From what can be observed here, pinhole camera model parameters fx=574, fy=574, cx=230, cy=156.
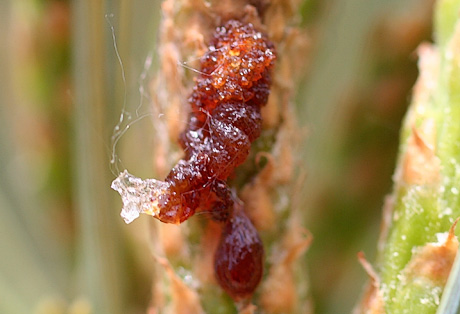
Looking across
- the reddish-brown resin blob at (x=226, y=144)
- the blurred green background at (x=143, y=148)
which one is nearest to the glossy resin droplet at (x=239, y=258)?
the reddish-brown resin blob at (x=226, y=144)

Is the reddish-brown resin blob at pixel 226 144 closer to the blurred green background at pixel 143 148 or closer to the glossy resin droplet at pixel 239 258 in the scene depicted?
the glossy resin droplet at pixel 239 258

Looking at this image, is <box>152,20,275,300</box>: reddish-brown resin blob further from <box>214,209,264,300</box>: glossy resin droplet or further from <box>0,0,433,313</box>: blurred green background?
<box>0,0,433,313</box>: blurred green background

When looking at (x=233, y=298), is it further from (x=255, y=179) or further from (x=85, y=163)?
(x=85, y=163)

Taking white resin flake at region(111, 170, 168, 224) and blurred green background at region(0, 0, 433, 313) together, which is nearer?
white resin flake at region(111, 170, 168, 224)

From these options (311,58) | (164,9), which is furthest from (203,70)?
(311,58)

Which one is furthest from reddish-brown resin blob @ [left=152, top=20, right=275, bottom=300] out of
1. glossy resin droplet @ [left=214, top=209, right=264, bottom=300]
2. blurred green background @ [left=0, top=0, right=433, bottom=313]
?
blurred green background @ [left=0, top=0, right=433, bottom=313]
